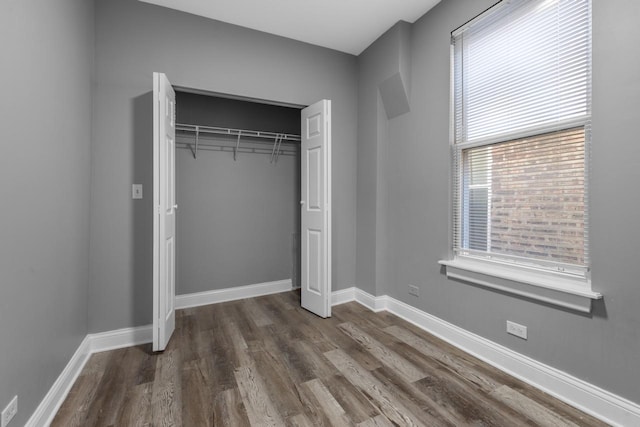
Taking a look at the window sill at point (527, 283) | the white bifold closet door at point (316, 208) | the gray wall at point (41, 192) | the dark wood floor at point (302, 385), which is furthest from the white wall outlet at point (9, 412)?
the window sill at point (527, 283)

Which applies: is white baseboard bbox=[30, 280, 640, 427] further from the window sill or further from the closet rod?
the closet rod

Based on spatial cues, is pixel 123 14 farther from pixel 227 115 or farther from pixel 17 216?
pixel 17 216

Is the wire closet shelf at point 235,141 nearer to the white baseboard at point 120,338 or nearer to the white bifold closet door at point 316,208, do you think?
the white bifold closet door at point 316,208

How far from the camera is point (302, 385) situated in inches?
74.5

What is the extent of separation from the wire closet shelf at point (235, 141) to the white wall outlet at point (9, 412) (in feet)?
7.87

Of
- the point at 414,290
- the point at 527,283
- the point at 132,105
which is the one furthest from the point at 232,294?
the point at 527,283

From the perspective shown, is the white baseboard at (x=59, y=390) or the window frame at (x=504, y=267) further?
the window frame at (x=504, y=267)

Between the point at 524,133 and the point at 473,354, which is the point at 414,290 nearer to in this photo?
the point at 473,354

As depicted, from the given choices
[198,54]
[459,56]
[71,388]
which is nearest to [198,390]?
[71,388]

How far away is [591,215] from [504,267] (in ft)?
2.10

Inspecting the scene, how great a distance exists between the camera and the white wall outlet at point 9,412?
47.4 inches

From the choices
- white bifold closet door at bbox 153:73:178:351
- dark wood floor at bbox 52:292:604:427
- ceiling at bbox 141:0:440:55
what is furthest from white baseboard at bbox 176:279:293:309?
ceiling at bbox 141:0:440:55

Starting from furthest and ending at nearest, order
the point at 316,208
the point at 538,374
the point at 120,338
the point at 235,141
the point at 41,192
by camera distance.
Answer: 1. the point at 235,141
2. the point at 316,208
3. the point at 120,338
4. the point at 538,374
5. the point at 41,192

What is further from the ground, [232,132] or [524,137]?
[232,132]
